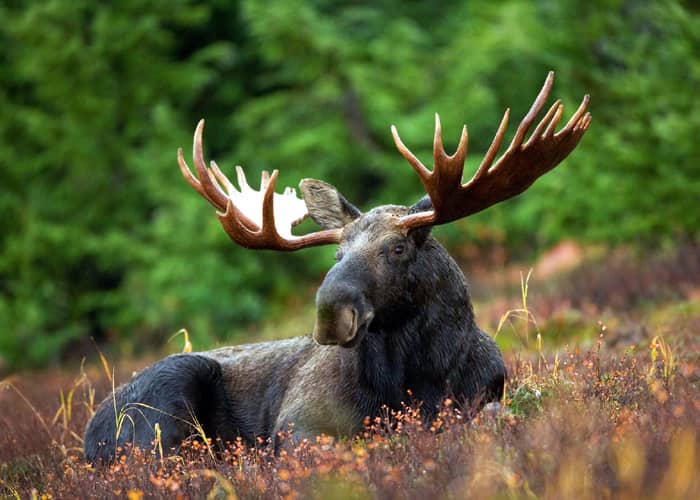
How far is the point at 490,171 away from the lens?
5168 mm

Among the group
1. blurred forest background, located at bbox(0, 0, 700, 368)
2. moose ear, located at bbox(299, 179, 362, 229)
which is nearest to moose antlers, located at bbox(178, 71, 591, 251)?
moose ear, located at bbox(299, 179, 362, 229)

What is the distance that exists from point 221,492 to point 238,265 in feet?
49.4

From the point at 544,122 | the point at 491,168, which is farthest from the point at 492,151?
the point at 544,122

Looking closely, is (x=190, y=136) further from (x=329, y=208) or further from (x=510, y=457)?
(x=510, y=457)

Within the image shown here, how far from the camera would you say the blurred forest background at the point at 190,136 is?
18.6 meters

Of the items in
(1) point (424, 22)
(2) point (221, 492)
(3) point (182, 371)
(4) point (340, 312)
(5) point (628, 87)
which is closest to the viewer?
(2) point (221, 492)

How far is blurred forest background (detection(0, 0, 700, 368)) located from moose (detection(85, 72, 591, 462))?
37.0 ft

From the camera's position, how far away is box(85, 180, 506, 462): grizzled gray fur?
501 cm

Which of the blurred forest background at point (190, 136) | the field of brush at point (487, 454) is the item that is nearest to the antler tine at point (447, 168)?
the field of brush at point (487, 454)

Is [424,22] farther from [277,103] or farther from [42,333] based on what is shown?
[42,333]

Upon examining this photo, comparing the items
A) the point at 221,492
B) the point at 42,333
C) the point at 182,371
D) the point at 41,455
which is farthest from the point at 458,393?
the point at 42,333

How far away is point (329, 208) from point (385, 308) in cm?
89

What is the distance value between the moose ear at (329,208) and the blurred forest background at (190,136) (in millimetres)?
11184

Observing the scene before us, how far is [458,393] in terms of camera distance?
530cm
